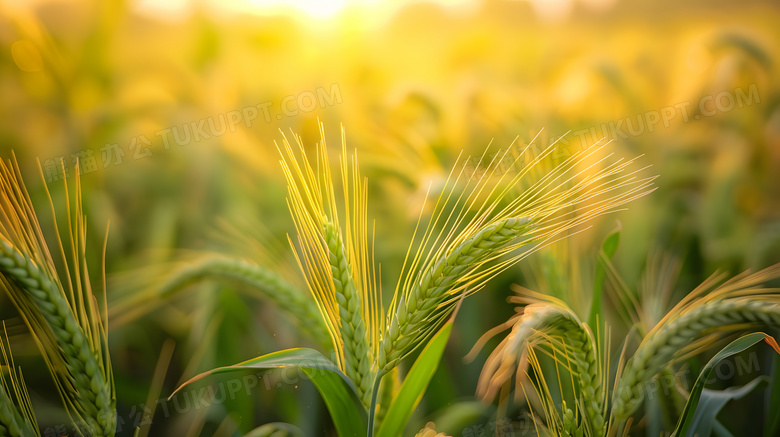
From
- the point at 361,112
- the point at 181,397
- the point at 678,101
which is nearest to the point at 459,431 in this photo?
the point at 181,397

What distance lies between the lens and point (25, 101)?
2.44 feet

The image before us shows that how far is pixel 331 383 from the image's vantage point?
527mm

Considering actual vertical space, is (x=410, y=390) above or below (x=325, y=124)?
below

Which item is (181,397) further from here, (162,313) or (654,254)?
(654,254)

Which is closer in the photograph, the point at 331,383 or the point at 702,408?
the point at 331,383

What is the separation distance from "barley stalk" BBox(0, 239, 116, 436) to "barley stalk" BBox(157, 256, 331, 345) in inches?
4.9

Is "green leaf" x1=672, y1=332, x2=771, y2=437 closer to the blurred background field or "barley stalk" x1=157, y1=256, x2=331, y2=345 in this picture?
the blurred background field

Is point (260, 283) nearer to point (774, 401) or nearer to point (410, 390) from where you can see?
point (410, 390)

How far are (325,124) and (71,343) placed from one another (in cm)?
47

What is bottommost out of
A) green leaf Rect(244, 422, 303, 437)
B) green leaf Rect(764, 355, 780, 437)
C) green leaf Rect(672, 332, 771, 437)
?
green leaf Rect(764, 355, 780, 437)

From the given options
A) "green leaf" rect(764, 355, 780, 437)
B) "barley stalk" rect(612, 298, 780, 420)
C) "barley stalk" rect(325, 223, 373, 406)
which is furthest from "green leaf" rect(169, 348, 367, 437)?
"green leaf" rect(764, 355, 780, 437)

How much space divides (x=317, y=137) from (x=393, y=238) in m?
0.22

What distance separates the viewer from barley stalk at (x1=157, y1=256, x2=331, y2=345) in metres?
0.63

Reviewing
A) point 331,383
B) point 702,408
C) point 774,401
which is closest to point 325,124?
point 331,383
